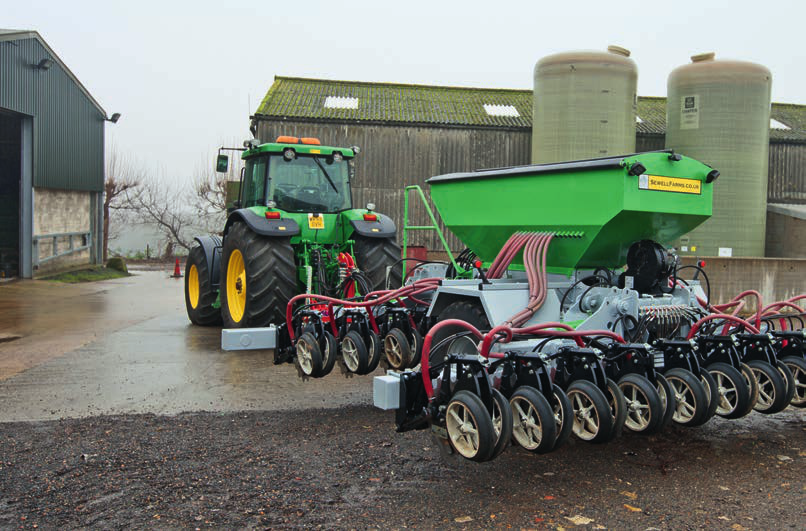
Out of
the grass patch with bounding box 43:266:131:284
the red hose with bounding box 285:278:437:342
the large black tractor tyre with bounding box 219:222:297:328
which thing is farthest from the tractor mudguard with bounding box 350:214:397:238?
the grass patch with bounding box 43:266:131:284

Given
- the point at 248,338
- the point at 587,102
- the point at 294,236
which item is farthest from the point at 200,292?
the point at 587,102

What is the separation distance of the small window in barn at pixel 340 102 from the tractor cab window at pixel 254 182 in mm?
11086

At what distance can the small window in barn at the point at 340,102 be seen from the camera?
20.6 metres

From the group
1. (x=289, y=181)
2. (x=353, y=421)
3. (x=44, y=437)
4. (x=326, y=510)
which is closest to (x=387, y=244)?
(x=289, y=181)

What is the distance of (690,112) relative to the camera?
1595 cm

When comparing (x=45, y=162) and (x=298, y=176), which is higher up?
(x=45, y=162)

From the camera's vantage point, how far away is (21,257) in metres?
18.4

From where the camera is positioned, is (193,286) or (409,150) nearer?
(193,286)

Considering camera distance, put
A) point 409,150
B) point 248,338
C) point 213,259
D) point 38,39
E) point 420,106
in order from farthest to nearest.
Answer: point 420,106, point 409,150, point 38,39, point 213,259, point 248,338

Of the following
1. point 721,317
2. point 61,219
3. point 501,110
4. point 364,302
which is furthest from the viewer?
point 501,110

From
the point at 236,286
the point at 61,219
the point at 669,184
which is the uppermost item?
the point at 669,184

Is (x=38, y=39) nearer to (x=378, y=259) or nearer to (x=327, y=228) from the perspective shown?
(x=327, y=228)

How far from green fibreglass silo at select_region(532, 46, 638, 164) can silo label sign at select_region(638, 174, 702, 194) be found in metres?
10.3

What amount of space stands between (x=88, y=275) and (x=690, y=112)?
645 inches
